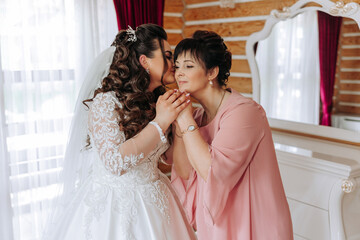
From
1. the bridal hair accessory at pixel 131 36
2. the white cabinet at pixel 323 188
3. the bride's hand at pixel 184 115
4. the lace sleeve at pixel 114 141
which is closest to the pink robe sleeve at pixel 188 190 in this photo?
the bride's hand at pixel 184 115

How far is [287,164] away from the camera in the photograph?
8.06 feet

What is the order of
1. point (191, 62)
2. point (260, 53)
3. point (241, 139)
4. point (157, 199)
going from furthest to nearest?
point (260, 53), point (157, 199), point (191, 62), point (241, 139)

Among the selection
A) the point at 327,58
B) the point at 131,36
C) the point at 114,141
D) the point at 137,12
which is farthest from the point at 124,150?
the point at 137,12

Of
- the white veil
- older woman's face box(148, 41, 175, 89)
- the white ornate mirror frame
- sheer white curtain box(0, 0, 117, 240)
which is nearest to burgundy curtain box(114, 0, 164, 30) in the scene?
sheer white curtain box(0, 0, 117, 240)

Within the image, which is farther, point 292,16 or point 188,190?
point 292,16

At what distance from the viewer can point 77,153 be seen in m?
1.91

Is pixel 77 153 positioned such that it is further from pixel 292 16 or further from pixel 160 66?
pixel 292 16

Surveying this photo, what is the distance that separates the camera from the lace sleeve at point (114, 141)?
60.4 inches

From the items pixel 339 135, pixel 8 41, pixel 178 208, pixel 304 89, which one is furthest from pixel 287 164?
pixel 8 41

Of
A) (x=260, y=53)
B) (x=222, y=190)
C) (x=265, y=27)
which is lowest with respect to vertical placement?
(x=222, y=190)

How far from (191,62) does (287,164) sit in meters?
1.26

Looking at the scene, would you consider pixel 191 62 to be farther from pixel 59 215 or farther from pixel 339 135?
pixel 339 135

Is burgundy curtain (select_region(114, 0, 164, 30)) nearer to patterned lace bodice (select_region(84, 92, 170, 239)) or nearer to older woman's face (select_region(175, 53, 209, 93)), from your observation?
patterned lace bodice (select_region(84, 92, 170, 239))

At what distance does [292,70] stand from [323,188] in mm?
961
